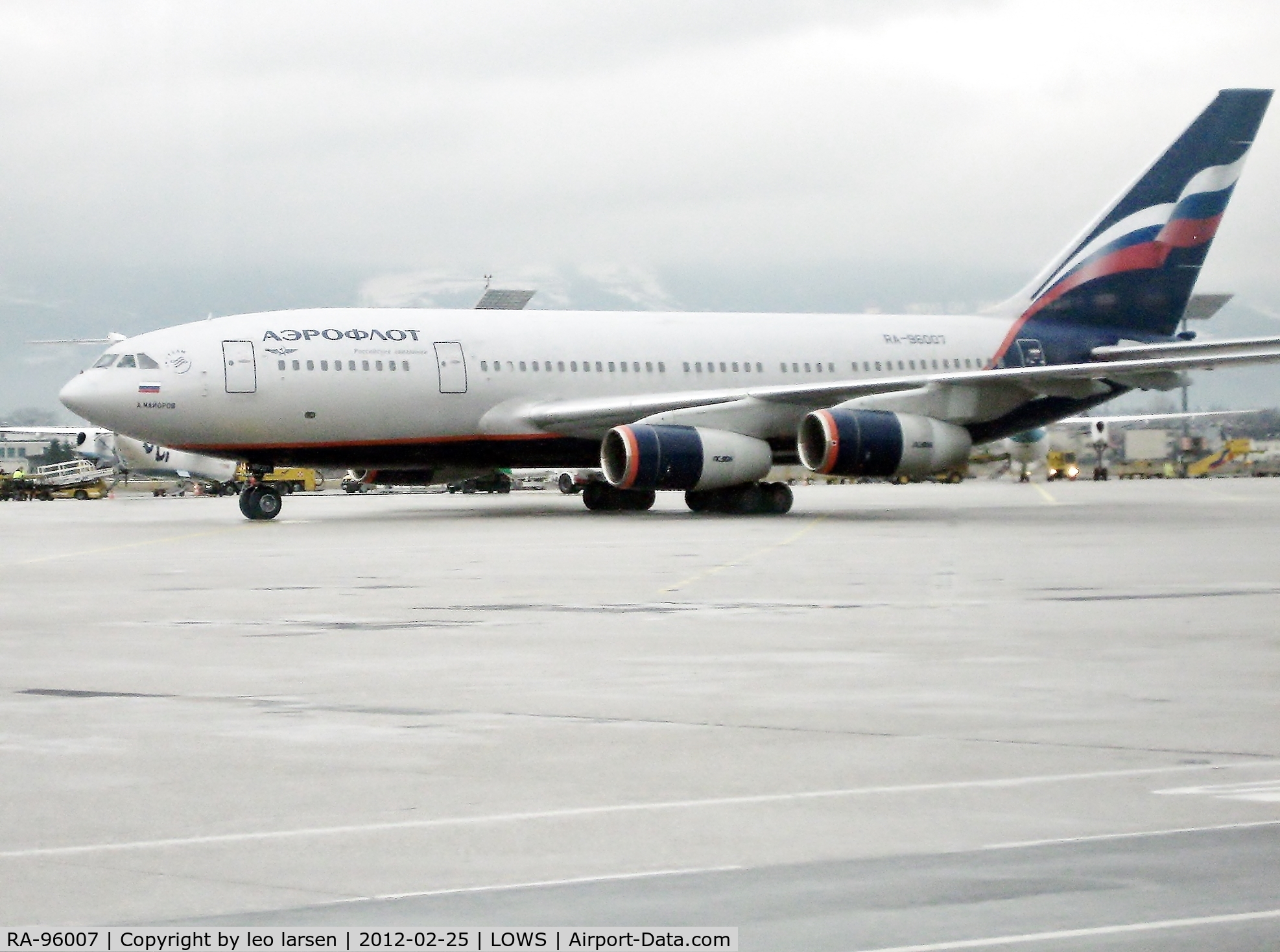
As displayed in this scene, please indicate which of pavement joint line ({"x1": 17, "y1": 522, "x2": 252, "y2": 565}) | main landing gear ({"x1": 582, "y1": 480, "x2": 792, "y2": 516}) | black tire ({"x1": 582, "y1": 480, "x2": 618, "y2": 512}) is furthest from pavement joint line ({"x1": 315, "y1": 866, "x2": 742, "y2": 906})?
black tire ({"x1": 582, "y1": 480, "x2": 618, "y2": 512})

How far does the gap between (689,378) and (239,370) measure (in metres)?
9.60

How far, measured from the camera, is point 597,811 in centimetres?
662

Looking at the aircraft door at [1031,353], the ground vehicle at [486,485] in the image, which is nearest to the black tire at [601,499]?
the aircraft door at [1031,353]

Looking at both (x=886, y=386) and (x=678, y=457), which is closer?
(x=678, y=457)

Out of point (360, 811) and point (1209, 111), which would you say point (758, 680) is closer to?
point (360, 811)

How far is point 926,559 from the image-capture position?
69.3ft

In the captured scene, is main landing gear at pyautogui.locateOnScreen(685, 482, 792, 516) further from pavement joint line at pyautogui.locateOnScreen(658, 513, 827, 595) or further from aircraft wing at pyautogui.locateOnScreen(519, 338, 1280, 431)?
pavement joint line at pyautogui.locateOnScreen(658, 513, 827, 595)

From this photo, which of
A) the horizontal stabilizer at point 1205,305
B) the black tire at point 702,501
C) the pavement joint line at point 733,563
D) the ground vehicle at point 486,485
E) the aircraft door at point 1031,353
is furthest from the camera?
the ground vehicle at point 486,485

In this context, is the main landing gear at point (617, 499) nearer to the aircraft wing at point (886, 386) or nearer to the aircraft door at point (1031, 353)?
the aircraft wing at point (886, 386)

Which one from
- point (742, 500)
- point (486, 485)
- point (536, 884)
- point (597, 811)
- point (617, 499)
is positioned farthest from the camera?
point (486, 485)

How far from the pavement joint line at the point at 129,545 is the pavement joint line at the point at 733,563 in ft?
26.9

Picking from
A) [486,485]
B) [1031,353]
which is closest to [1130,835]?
[1031,353]

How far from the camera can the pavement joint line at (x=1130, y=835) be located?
5.97 metres

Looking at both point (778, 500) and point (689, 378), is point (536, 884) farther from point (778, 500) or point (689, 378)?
point (689, 378)
